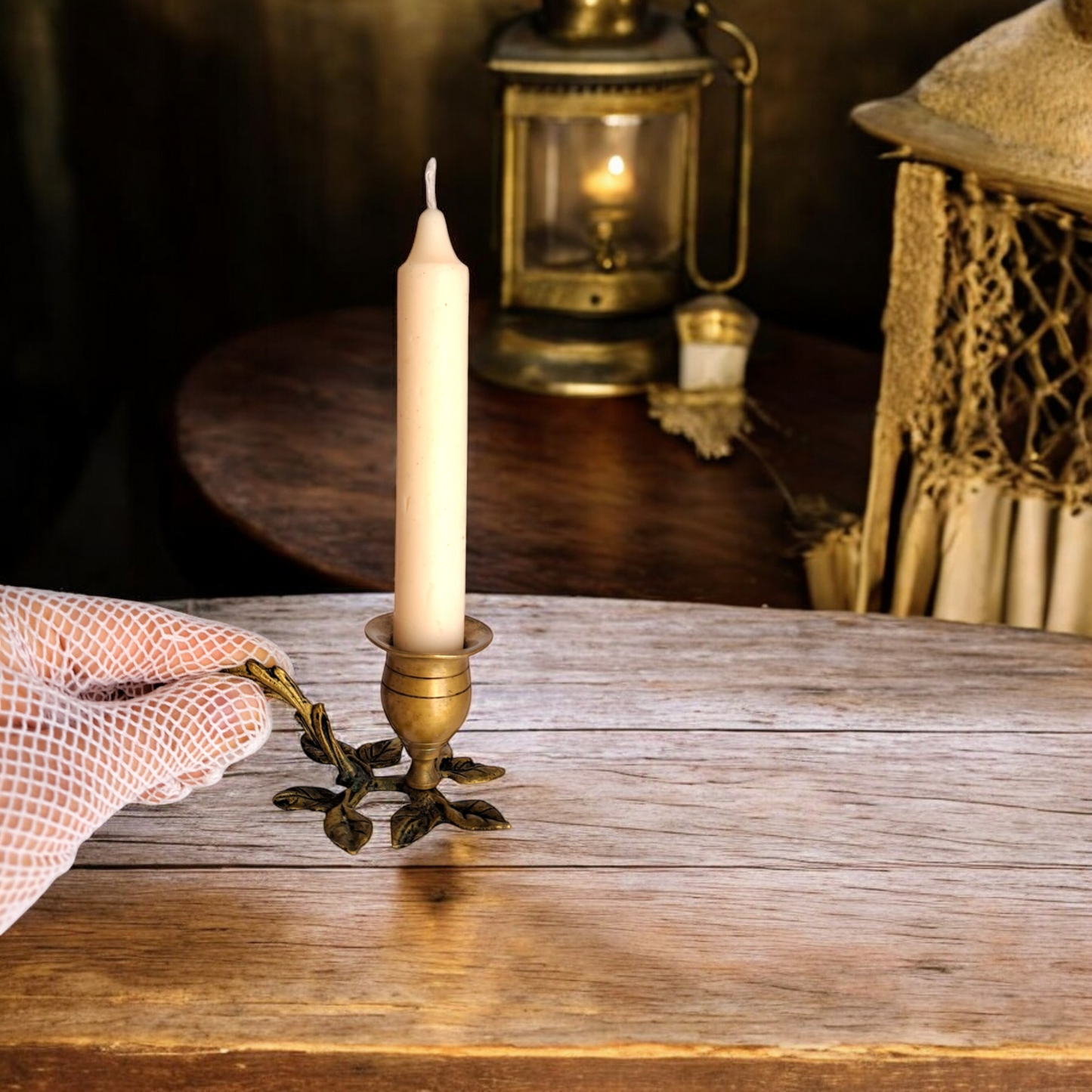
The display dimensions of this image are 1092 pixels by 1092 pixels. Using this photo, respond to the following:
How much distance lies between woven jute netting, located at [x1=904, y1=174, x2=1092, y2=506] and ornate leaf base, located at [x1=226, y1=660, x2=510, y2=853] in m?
0.67

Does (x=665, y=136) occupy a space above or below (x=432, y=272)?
below

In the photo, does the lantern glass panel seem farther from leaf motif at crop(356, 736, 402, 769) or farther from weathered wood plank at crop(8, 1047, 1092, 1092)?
weathered wood plank at crop(8, 1047, 1092, 1092)

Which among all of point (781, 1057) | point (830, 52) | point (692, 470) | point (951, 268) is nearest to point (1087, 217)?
point (951, 268)

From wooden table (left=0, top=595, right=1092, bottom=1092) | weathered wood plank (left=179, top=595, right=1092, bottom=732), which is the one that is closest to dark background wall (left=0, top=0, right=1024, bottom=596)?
weathered wood plank (left=179, top=595, right=1092, bottom=732)

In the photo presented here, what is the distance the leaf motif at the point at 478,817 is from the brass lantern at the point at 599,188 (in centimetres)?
108

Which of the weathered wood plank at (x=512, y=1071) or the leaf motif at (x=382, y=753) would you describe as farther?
the leaf motif at (x=382, y=753)

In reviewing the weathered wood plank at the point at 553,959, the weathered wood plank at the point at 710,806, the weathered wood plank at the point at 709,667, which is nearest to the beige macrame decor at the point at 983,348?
the weathered wood plank at the point at 709,667

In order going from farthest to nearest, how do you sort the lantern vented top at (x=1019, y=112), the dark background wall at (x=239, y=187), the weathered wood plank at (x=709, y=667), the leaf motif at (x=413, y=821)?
1. the dark background wall at (x=239, y=187)
2. the lantern vented top at (x=1019, y=112)
3. the weathered wood plank at (x=709, y=667)
4. the leaf motif at (x=413, y=821)

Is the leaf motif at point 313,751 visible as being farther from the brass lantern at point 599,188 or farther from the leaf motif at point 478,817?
the brass lantern at point 599,188

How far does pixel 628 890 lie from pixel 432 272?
264 mm

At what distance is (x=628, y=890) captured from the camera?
627mm

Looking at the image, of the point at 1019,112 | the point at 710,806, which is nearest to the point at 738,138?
the point at 1019,112

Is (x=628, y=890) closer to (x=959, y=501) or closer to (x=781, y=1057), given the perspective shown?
(x=781, y=1057)

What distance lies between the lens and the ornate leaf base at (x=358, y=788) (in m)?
0.63
